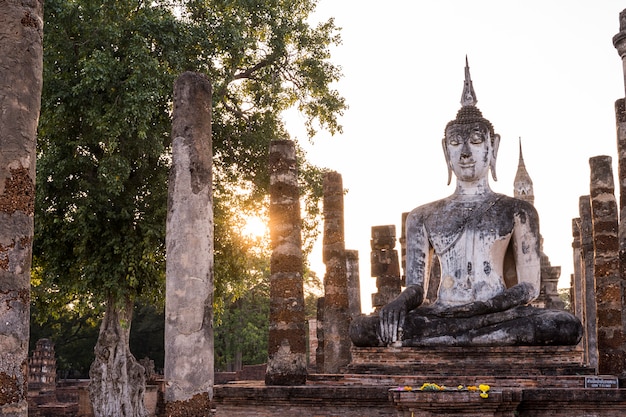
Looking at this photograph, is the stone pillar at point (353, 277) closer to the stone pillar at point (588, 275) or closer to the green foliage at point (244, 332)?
the stone pillar at point (588, 275)

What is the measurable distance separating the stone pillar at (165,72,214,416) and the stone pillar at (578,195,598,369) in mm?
10074

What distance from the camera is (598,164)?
12.0m

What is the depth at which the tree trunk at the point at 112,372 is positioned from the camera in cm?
1673

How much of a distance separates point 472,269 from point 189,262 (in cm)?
406

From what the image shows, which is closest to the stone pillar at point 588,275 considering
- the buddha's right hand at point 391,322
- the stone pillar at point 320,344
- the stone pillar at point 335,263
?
the stone pillar at point 335,263

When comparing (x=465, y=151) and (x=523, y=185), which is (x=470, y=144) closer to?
(x=465, y=151)

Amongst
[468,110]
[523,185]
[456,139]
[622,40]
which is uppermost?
[523,185]

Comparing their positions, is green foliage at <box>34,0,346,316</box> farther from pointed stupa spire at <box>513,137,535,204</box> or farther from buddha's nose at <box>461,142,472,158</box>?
pointed stupa spire at <box>513,137,535,204</box>

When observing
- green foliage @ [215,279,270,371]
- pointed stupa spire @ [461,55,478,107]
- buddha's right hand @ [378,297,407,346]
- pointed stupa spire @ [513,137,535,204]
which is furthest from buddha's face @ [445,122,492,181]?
green foliage @ [215,279,270,371]

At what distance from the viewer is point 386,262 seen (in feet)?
55.7

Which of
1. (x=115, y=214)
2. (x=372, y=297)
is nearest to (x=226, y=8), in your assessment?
(x=115, y=214)

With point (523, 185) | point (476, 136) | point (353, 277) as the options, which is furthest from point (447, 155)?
point (523, 185)

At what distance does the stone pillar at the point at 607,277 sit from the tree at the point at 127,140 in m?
7.40

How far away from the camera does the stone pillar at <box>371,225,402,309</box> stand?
1697cm
